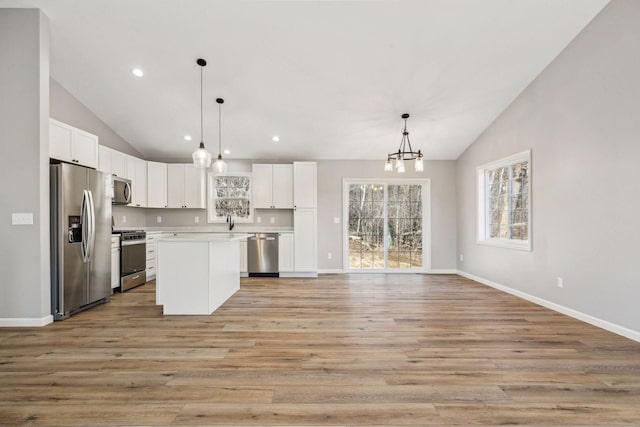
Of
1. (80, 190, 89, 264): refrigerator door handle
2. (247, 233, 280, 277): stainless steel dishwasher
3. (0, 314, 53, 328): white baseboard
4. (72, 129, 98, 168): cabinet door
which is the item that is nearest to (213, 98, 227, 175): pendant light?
(80, 190, 89, 264): refrigerator door handle

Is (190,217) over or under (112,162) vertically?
under

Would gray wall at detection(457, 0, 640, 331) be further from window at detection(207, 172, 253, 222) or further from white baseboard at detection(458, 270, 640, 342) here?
window at detection(207, 172, 253, 222)

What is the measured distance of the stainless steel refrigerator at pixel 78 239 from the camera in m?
3.14

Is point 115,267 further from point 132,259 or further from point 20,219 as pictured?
point 20,219

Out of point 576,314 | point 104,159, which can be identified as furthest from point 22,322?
point 576,314

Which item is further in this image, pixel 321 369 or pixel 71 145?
pixel 71 145

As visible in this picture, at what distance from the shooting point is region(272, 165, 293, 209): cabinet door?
19.2 feet

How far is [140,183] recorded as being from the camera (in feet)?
17.8

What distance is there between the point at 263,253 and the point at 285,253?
0.44 m

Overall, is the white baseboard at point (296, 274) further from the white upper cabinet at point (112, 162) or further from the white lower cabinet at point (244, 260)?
the white upper cabinet at point (112, 162)

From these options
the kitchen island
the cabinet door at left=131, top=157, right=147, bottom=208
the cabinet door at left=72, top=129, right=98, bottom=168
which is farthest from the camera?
the cabinet door at left=131, top=157, right=147, bottom=208

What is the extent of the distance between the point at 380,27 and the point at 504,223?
361 centimetres

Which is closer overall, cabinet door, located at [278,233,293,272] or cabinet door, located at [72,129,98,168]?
cabinet door, located at [72,129,98,168]

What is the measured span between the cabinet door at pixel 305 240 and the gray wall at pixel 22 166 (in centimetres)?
361
